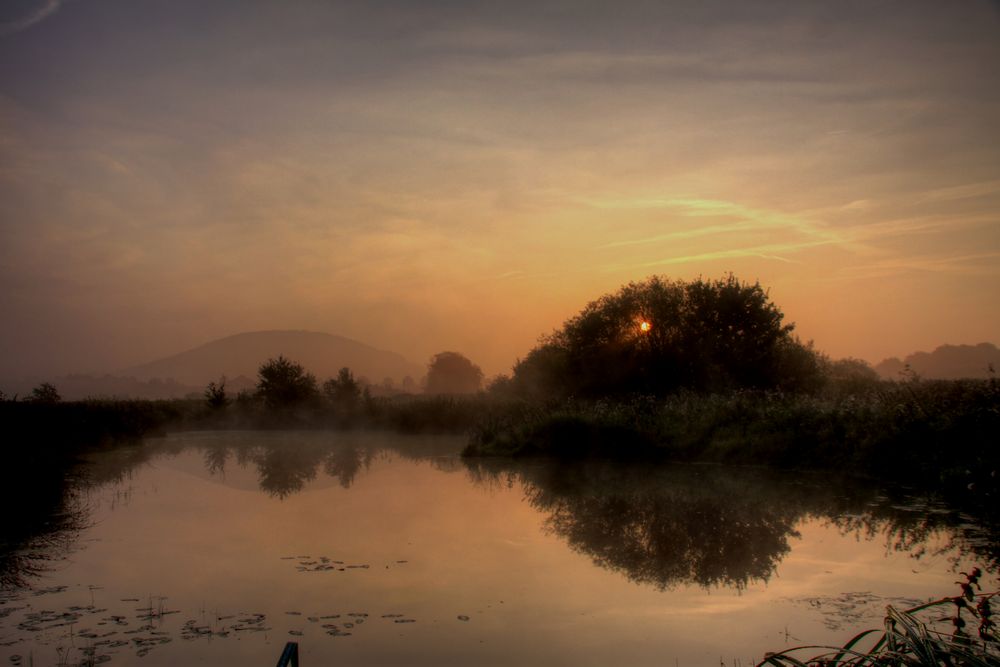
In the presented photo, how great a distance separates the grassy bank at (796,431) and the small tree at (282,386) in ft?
54.4

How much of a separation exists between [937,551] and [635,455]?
10737 mm

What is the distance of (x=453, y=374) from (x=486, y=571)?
8367 centimetres

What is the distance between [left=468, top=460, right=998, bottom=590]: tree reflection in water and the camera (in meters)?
8.91

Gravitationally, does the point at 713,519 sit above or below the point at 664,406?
below

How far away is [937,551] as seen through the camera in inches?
356

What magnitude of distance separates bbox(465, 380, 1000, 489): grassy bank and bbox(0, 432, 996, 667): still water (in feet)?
4.14

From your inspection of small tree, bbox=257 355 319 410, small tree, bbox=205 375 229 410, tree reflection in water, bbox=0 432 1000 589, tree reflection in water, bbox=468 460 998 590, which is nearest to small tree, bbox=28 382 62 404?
small tree, bbox=205 375 229 410

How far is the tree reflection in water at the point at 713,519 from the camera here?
8.91 meters

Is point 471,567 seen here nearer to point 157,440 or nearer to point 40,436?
point 40,436

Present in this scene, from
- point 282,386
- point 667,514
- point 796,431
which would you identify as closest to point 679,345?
point 796,431

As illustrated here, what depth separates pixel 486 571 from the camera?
8797 mm

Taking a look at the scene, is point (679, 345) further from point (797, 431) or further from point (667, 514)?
point (667, 514)

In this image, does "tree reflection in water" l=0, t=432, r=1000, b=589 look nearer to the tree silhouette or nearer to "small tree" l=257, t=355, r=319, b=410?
the tree silhouette

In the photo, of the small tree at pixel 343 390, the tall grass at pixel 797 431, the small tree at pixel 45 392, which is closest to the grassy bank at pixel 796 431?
the tall grass at pixel 797 431
